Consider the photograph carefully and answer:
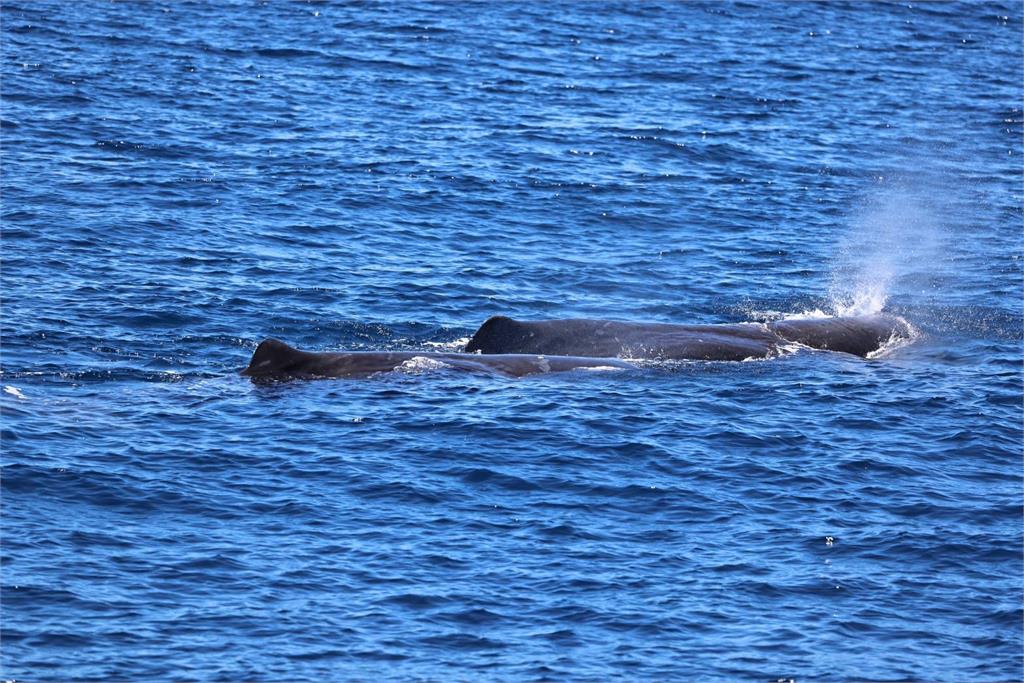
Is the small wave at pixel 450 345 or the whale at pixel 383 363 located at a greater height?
the whale at pixel 383 363

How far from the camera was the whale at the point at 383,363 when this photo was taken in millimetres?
21797

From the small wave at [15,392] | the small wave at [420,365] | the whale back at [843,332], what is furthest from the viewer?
the whale back at [843,332]

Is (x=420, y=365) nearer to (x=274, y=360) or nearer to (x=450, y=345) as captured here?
(x=450, y=345)

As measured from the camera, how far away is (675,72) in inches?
1822

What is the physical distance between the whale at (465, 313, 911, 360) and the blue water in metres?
0.53

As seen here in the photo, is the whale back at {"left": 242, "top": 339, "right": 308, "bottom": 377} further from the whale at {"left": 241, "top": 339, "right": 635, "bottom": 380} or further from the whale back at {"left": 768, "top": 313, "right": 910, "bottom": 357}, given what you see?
the whale back at {"left": 768, "top": 313, "right": 910, "bottom": 357}

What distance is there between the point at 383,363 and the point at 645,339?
179 inches

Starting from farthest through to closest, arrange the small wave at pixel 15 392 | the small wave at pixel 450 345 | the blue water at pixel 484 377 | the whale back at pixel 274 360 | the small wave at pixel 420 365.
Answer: the small wave at pixel 450 345 < the small wave at pixel 420 365 < the whale back at pixel 274 360 < the small wave at pixel 15 392 < the blue water at pixel 484 377

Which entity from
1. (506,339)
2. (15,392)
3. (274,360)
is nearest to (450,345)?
(506,339)

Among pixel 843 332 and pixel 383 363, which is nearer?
pixel 383 363

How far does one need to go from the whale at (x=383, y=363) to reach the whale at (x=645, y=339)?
18.3 inches

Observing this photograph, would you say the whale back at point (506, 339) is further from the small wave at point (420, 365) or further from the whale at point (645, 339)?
the small wave at point (420, 365)

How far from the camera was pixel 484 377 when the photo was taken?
2217cm

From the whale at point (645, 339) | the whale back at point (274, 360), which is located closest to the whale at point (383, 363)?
the whale back at point (274, 360)
